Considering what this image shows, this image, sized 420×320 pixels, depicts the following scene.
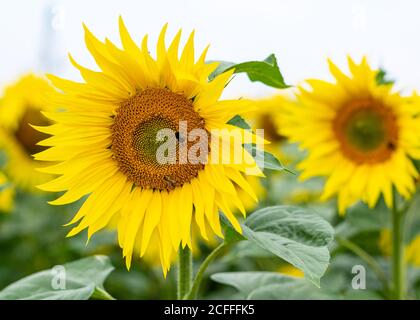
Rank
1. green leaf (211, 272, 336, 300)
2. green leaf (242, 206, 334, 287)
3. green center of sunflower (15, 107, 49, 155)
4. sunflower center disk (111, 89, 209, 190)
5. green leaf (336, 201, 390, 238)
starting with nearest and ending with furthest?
1. green leaf (242, 206, 334, 287)
2. sunflower center disk (111, 89, 209, 190)
3. green leaf (211, 272, 336, 300)
4. green leaf (336, 201, 390, 238)
5. green center of sunflower (15, 107, 49, 155)

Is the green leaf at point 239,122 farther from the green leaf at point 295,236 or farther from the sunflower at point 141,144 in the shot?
the green leaf at point 295,236

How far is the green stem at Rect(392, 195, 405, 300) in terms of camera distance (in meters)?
1.56

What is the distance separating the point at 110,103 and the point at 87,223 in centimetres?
19

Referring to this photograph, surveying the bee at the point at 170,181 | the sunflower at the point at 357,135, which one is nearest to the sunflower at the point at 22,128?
the sunflower at the point at 357,135

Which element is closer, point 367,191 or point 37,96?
point 367,191

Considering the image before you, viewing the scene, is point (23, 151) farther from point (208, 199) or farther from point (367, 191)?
point (208, 199)

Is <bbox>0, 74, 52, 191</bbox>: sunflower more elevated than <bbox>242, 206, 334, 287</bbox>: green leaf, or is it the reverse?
<bbox>0, 74, 52, 191</bbox>: sunflower

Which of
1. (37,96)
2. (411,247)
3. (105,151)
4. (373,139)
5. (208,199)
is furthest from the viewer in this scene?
(37,96)

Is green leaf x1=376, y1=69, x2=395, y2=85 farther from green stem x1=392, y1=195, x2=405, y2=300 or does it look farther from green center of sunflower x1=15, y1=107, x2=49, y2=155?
green center of sunflower x1=15, y1=107, x2=49, y2=155

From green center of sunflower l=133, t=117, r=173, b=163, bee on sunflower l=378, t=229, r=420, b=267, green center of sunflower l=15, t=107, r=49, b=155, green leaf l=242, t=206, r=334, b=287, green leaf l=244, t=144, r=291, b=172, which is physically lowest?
bee on sunflower l=378, t=229, r=420, b=267

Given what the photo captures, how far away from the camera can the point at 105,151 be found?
1.18m

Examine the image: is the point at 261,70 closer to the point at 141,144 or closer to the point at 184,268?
the point at 141,144

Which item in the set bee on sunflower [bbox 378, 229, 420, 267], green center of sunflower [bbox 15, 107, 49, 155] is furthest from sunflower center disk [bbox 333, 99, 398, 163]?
green center of sunflower [bbox 15, 107, 49, 155]
